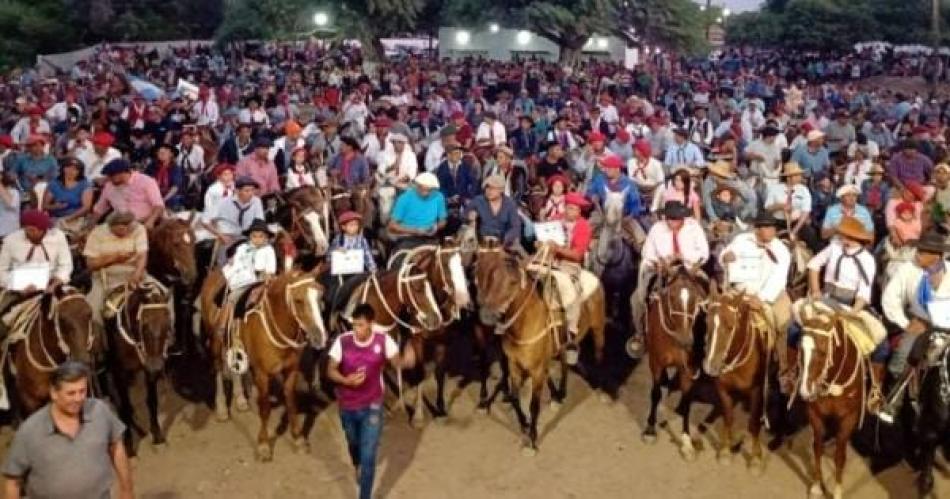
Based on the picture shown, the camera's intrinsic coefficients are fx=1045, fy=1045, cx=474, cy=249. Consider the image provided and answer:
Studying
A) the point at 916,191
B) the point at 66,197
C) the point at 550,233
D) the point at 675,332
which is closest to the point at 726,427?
the point at 675,332

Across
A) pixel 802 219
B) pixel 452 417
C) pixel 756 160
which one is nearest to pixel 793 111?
pixel 756 160

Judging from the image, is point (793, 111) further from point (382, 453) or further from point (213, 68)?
point (213, 68)

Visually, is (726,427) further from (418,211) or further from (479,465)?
(418,211)

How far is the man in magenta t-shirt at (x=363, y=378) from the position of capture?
8.26 meters

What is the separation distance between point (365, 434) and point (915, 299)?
5.08 m

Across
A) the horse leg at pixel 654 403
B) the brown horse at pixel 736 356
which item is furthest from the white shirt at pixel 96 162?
the brown horse at pixel 736 356

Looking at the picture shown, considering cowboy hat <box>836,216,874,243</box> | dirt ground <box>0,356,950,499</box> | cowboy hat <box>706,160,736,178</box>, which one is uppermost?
cowboy hat <box>706,160,736,178</box>

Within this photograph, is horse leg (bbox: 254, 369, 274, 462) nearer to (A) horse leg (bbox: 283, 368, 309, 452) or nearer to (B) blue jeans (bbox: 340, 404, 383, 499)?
(A) horse leg (bbox: 283, 368, 309, 452)

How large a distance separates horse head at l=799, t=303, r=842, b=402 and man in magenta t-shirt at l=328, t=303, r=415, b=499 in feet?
10.9

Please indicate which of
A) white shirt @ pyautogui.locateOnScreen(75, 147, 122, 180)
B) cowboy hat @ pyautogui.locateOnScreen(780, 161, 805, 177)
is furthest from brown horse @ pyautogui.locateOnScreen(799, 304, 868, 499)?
white shirt @ pyautogui.locateOnScreen(75, 147, 122, 180)

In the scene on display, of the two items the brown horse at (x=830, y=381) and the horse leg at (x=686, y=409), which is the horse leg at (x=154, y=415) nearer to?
the horse leg at (x=686, y=409)

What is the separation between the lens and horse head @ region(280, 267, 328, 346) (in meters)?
9.16

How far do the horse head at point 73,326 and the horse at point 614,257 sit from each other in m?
5.98

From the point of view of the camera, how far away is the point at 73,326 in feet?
29.7
